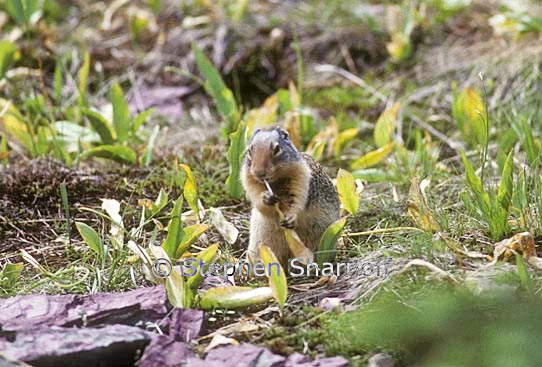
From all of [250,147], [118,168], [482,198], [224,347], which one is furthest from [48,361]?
[118,168]

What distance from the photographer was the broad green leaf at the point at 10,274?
353cm

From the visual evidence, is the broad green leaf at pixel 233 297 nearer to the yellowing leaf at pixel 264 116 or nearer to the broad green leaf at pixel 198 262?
the broad green leaf at pixel 198 262

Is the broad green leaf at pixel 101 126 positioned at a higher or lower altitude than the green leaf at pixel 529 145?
higher

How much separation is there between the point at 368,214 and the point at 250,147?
0.99 metres

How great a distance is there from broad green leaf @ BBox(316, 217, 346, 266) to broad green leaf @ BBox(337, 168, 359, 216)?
359 millimetres

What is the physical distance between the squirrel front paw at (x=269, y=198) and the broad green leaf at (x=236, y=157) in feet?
2.23

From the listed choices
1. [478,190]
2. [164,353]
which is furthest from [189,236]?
[478,190]

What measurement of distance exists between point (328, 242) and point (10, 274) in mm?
1301

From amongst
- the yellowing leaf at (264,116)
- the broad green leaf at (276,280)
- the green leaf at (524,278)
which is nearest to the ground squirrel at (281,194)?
the broad green leaf at (276,280)

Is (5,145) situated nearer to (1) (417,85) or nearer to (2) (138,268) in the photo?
(2) (138,268)

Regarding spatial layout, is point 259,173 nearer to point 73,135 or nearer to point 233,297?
point 233,297

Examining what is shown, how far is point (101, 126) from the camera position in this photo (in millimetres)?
4898

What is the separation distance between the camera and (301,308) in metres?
3.31

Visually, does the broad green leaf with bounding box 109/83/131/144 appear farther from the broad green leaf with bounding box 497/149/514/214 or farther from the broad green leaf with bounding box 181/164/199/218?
the broad green leaf with bounding box 497/149/514/214
